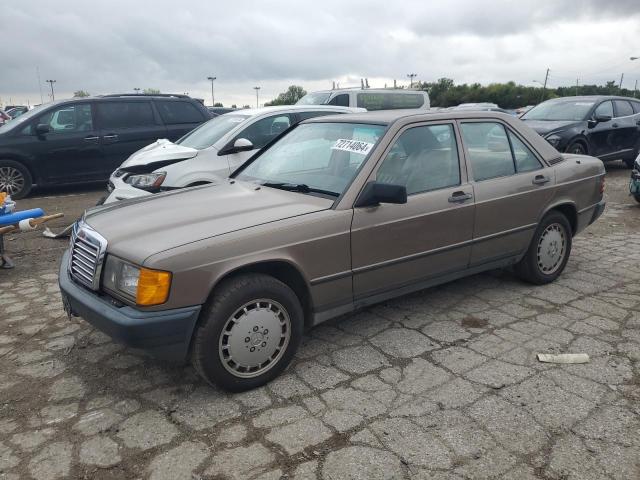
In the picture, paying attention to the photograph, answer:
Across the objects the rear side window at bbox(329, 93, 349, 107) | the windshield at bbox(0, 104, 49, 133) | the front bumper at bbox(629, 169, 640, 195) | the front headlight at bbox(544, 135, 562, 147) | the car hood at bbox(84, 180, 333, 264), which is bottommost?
the front bumper at bbox(629, 169, 640, 195)

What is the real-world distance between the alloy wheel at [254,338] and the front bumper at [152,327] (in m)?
0.21

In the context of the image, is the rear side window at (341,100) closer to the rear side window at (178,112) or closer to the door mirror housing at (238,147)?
the rear side window at (178,112)

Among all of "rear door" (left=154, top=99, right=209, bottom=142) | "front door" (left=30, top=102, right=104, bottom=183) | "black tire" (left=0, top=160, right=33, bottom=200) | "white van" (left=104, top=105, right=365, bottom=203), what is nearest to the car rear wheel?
"white van" (left=104, top=105, right=365, bottom=203)

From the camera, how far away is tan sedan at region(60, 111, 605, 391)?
113 inches

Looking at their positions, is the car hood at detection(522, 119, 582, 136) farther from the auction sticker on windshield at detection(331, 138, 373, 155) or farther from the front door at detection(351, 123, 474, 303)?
the auction sticker on windshield at detection(331, 138, 373, 155)

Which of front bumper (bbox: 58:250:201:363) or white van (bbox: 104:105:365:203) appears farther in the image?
white van (bbox: 104:105:365:203)

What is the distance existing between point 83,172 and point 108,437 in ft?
25.8

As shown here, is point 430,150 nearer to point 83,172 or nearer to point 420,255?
point 420,255

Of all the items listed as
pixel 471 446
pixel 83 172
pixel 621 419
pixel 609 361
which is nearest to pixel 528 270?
pixel 609 361

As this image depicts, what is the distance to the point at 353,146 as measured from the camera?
3781mm

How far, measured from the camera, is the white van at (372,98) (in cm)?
1171

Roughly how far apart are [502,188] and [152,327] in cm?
293

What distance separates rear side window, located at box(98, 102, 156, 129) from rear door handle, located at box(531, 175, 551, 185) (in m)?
7.76

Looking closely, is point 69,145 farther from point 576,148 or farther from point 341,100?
point 576,148
